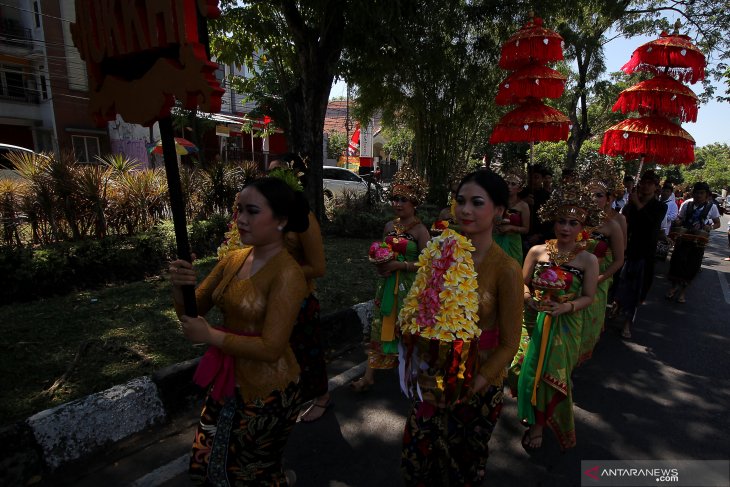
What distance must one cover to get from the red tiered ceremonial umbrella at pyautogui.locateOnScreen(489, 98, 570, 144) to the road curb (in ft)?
17.3

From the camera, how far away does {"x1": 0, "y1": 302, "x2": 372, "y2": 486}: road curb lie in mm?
2521

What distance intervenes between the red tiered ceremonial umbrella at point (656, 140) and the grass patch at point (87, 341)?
4104 millimetres

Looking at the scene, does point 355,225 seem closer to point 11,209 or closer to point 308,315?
point 11,209

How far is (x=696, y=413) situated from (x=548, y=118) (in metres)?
4.09

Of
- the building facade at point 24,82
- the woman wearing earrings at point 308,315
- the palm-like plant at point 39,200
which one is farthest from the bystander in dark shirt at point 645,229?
the building facade at point 24,82

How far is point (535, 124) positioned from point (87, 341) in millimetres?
6016

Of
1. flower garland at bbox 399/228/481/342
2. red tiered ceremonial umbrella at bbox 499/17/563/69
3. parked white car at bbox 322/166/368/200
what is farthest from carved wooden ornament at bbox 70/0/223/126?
parked white car at bbox 322/166/368/200

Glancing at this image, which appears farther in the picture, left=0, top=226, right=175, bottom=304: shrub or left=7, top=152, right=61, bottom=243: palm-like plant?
left=7, top=152, right=61, bottom=243: palm-like plant

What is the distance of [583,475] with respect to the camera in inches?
107

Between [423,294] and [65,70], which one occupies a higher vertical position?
[65,70]

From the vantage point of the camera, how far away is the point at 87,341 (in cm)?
378

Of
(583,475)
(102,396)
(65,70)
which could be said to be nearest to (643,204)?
(583,475)

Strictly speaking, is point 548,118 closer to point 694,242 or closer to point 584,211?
point 694,242

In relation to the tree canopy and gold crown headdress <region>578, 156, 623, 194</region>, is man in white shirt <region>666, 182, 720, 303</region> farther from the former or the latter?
the tree canopy
